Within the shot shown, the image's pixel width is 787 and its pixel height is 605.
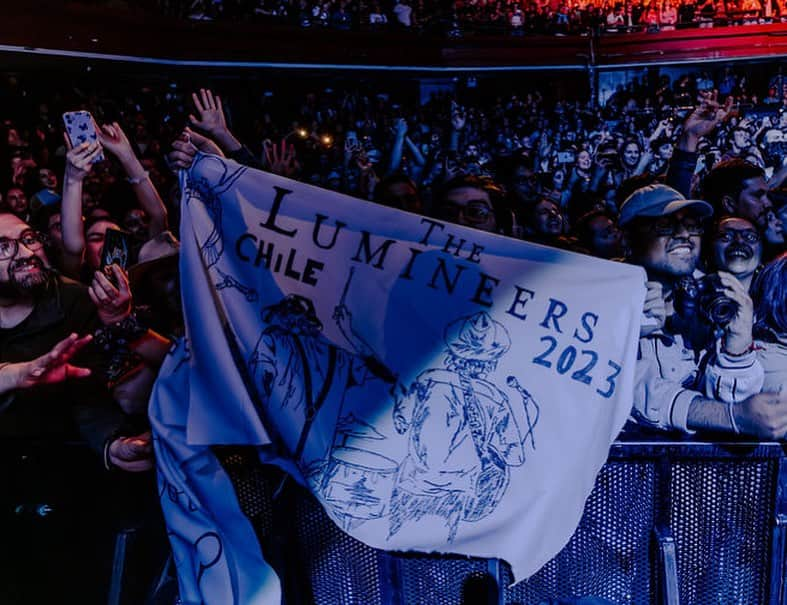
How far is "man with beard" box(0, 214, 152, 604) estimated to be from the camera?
2.30m

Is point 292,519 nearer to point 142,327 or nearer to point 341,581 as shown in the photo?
point 341,581

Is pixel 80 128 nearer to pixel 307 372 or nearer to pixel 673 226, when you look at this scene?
pixel 307 372

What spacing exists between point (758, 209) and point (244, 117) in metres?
14.1

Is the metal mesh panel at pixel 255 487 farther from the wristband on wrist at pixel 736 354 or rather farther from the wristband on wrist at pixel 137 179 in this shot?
the wristband on wrist at pixel 137 179

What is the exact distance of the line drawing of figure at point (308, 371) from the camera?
2.06 m

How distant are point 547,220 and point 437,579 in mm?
2642

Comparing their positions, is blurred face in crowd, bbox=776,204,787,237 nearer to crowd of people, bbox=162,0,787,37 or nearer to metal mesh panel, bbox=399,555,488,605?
metal mesh panel, bbox=399,555,488,605

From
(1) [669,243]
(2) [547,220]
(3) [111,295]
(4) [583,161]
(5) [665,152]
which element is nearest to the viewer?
(3) [111,295]

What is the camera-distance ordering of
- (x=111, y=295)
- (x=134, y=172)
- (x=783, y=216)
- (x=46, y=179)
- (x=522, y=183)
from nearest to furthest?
(x=111, y=295)
(x=134, y=172)
(x=783, y=216)
(x=522, y=183)
(x=46, y=179)

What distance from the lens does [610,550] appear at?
7.12ft

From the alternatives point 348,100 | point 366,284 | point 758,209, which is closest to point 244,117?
point 348,100

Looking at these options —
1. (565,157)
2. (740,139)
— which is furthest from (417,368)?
(740,139)

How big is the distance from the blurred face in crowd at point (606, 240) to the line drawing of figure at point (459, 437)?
2024mm

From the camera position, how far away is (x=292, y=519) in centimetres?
222
